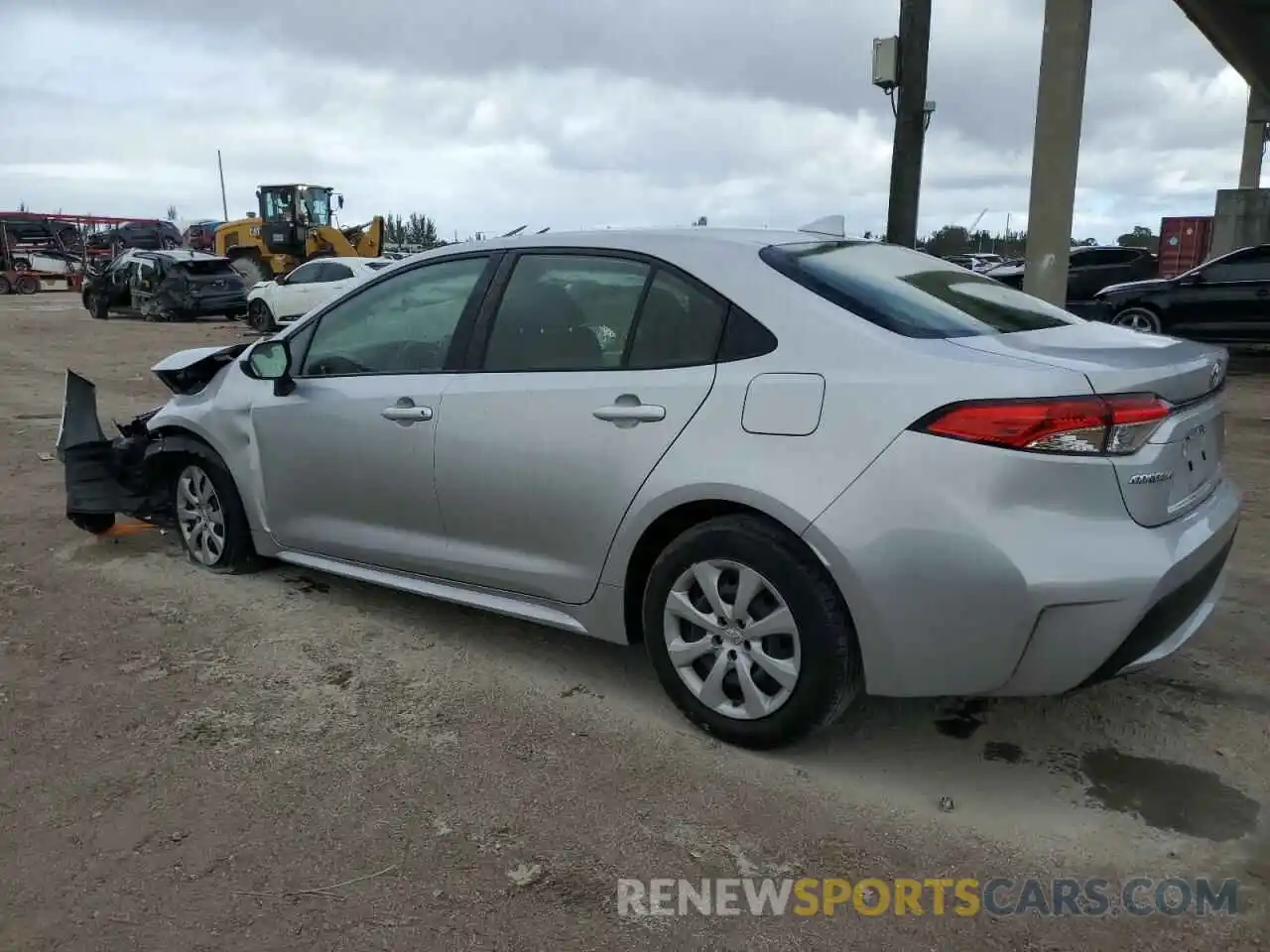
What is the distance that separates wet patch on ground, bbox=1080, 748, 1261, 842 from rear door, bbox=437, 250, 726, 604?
5.36 feet

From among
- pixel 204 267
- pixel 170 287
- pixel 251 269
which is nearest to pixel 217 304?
pixel 204 267

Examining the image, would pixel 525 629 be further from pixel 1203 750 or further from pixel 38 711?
pixel 1203 750

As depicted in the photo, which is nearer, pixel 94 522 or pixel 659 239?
pixel 659 239

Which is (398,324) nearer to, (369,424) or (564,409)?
(369,424)

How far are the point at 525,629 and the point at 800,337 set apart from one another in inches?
74.3

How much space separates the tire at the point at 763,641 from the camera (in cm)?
287

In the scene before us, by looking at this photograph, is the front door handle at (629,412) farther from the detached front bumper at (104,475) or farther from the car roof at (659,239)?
the detached front bumper at (104,475)

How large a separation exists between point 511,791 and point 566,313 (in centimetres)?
161

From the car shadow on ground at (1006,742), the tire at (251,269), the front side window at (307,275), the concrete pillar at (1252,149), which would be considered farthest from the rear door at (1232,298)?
the tire at (251,269)

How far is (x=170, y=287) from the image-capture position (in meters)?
22.3

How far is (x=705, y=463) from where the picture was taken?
3018mm

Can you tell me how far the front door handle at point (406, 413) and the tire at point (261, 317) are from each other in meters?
16.6

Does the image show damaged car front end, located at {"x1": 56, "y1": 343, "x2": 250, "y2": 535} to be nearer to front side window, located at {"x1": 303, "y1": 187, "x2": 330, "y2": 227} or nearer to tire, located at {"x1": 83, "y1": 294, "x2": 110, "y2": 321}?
tire, located at {"x1": 83, "y1": 294, "x2": 110, "y2": 321}

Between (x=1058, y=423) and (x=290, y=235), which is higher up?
(x=290, y=235)
